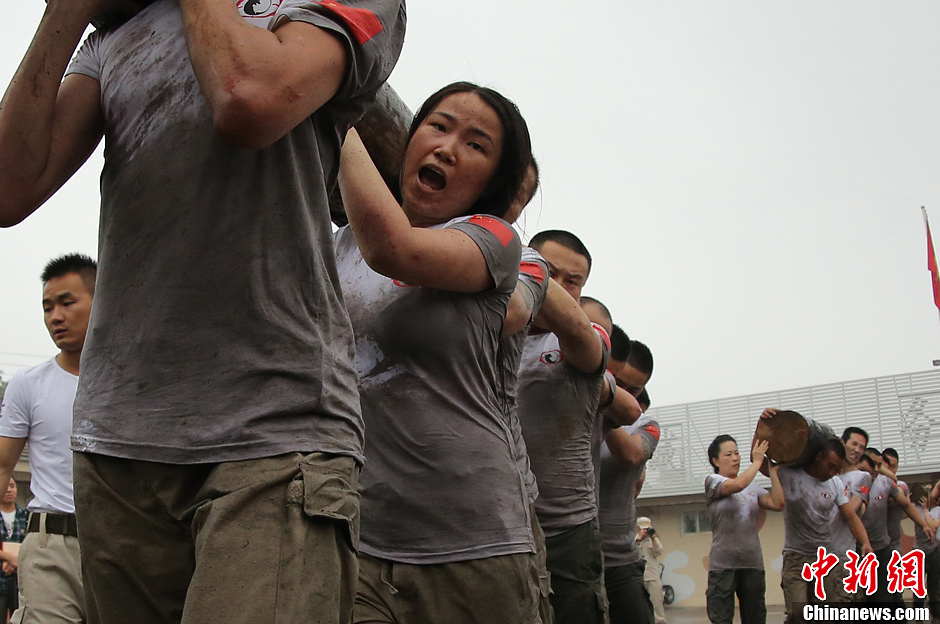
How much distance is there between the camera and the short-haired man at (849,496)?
1300 centimetres

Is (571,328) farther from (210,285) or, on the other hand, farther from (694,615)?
(694,615)

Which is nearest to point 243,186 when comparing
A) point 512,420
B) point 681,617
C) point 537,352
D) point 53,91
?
point 53,91

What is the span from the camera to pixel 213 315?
210cm

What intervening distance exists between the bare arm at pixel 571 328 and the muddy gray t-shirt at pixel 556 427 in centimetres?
20

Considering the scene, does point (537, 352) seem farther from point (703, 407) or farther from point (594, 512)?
point (703, 407)

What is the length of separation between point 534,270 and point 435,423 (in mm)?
867

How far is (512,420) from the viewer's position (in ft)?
12.1

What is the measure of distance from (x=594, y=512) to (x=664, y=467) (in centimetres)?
2997

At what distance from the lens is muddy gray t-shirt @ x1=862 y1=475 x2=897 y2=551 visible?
17.0 metres

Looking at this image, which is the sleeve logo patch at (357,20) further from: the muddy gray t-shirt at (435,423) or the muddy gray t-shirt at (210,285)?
the muddy gray t-shirt at (435,423)

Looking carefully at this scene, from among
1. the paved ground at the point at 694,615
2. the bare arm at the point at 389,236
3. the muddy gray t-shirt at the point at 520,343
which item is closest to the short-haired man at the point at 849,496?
the paved ground at the point at 694,615

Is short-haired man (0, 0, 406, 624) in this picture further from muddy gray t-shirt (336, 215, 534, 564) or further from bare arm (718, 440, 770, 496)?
bare arm (718, 440, 770, 496)

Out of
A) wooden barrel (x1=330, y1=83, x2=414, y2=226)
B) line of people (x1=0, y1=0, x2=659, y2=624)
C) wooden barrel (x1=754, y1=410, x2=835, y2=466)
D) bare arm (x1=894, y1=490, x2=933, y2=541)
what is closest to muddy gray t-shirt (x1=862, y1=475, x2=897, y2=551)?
bare arm (x1=894, y1=490, x2=933, y2=541)

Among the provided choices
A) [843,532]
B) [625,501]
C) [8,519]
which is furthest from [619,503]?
[8,519]
